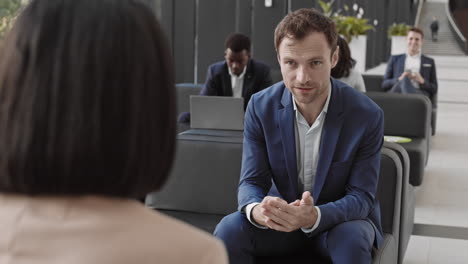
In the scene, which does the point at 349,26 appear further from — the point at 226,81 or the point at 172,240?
the point at 172,240

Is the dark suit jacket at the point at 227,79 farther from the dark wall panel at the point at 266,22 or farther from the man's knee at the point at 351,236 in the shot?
the dark wall panel at the point at 266,22

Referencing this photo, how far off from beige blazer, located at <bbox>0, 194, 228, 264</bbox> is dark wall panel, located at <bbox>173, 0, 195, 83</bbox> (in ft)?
32.6

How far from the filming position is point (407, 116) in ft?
20.2

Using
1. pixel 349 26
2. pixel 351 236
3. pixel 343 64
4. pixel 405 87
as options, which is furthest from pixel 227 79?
pixel 349 26

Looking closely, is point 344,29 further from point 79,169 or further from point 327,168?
point 79,169

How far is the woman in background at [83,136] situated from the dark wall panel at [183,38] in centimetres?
995

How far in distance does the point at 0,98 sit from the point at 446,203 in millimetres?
5066

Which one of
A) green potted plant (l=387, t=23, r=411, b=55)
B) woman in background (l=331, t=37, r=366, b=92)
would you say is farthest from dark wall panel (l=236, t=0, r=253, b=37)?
green potted plant (l=387, t=23, r=411, b=55)

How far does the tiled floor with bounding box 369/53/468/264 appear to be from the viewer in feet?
13.8

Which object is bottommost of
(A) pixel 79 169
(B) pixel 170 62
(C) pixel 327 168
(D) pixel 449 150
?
(D) pixel 449 150

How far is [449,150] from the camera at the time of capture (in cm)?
807

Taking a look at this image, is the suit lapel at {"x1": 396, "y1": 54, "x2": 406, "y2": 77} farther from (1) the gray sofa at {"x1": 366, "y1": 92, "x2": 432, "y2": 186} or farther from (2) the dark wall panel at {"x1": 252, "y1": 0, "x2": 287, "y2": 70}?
(2) the dark wall panel at {"x1": 252, "y1": 0, "x2": 287, "y2": 70}

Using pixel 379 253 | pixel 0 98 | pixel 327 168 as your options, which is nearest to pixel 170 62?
pixel 0 98

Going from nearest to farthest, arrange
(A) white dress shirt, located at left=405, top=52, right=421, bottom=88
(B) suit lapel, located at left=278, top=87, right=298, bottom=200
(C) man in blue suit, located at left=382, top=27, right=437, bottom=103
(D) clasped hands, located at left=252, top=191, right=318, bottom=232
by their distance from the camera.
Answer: (D) clasped hands, located at left=252, top=191, right=318, bottom=232 → (B) suit lapel, located at left=278, top=87, right=298, bottom=200 → (C) man in blue suit, located at left=382, top=27, right=437, bottom=103 → (A) white dress shirt, located at left=405, top=52, right=421, bottom=88
